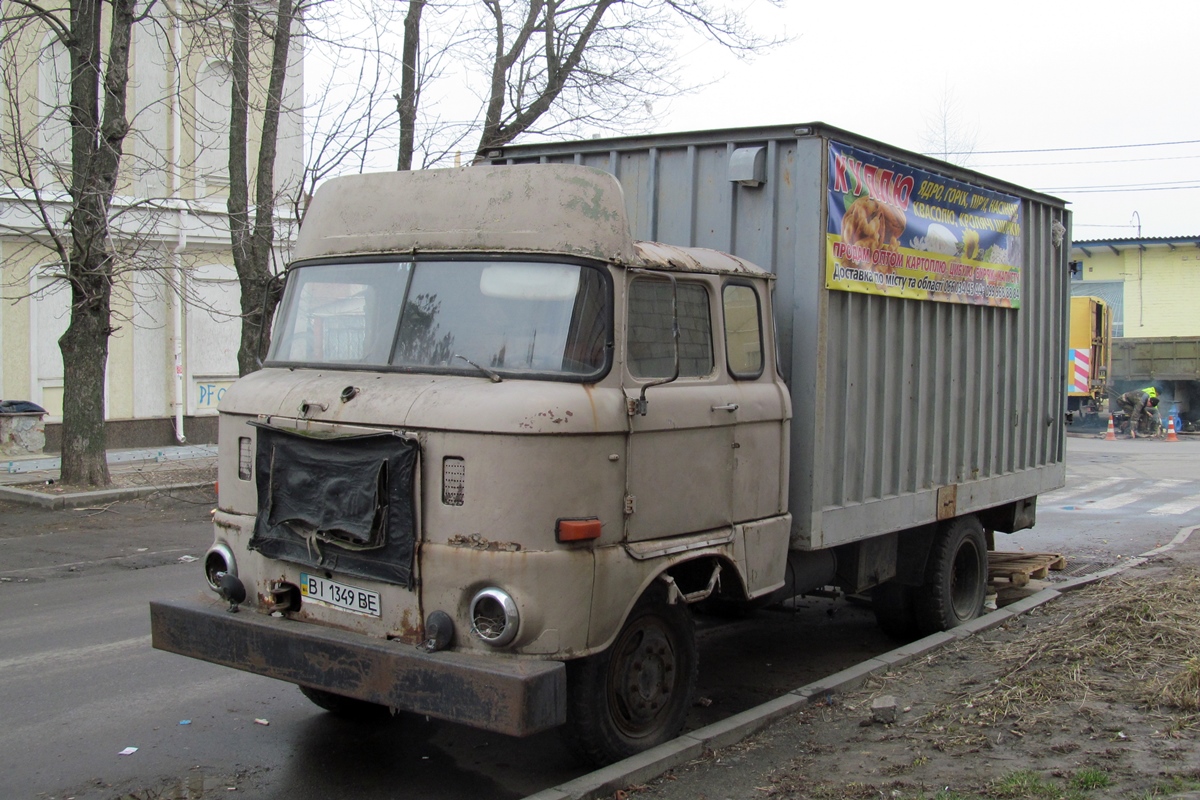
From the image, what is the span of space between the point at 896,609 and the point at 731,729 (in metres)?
2.78

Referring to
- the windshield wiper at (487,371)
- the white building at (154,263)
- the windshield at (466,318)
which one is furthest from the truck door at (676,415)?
the white building at (154,263)

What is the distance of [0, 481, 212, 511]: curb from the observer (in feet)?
42.4

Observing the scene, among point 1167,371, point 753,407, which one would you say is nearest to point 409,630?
point 753,407

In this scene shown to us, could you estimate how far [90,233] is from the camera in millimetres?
13359

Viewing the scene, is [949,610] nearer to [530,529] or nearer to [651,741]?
[651,741]

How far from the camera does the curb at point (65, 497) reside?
12.9m

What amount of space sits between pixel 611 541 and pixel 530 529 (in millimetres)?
428

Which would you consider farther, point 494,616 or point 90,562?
point 90,562

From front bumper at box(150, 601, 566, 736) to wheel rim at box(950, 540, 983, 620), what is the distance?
14.7 feet

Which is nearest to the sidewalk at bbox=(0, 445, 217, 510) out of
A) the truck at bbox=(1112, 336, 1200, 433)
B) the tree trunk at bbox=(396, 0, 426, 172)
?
the tree trunk at bbox=(396, 0, 426, 172)

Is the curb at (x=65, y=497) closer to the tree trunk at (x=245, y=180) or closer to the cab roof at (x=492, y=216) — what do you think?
the tree trunk at (x=245, y=180)

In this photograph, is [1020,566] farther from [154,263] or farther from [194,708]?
[154,263]

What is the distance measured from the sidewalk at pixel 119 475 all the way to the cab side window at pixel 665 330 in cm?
1027

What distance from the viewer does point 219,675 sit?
6570 mm
